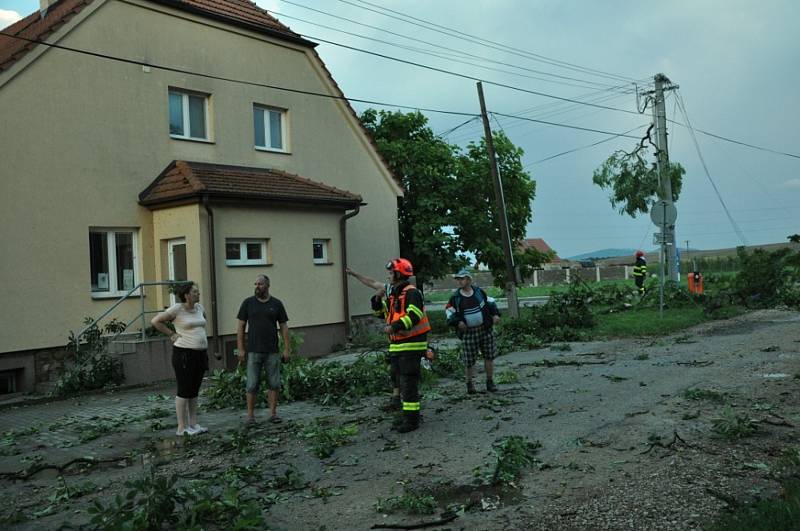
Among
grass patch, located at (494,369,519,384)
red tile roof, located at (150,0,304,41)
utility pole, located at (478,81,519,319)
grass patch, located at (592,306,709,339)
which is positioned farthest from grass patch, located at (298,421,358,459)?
utility pole, located at (478,81,519,319)

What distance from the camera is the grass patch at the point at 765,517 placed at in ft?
14.4

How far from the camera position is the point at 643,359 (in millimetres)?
12906

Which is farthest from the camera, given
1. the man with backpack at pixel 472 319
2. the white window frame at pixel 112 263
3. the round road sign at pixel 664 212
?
the round road sign at pixel 664 212

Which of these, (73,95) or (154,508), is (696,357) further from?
(73,95)

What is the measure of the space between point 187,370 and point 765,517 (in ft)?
20.2

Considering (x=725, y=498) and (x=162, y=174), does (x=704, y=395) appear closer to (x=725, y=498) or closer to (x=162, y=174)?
(x=725, y=498)

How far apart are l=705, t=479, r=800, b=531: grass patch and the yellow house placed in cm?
1158

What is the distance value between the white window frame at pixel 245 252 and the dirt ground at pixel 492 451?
4714 mm

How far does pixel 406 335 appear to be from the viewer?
8.36 m

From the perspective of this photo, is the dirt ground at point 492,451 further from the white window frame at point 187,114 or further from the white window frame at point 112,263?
the white window frame at point 187,114

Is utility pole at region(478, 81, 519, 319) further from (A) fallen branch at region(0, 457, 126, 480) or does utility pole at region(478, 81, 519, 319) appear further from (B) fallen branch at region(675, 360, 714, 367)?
(A) fallen branch at region(0, 457, 126, 480)

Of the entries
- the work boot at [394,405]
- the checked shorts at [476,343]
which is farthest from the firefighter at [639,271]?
the work boot at [394,405]

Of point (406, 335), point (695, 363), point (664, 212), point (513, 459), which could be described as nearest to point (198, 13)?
point (406, 335)

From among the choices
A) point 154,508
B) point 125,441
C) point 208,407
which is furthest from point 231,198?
point 154,508
